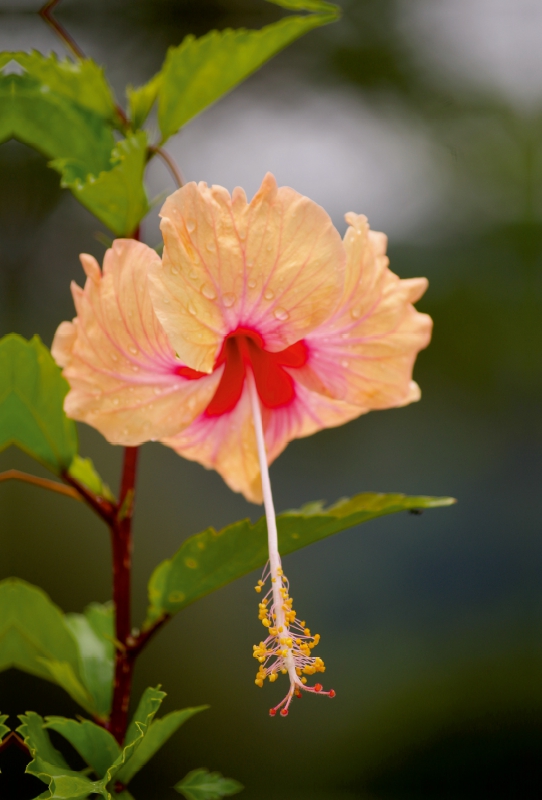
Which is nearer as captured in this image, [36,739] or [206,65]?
[36,739]

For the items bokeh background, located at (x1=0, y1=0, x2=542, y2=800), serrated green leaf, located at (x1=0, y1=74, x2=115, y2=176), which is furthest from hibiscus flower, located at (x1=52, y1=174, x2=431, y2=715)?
bokeh background, located at (x1=0, y1=0, x2=542, y2=800)

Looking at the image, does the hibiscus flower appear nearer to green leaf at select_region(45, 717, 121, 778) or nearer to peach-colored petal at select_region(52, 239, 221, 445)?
peach-colored petal at select_region(52, 239, 221, 445)

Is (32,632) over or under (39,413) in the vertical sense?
under

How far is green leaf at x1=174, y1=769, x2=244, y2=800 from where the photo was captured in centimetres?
63

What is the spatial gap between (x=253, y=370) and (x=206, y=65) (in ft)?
0.96

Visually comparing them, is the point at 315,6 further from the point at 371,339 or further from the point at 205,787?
the point at 205,787

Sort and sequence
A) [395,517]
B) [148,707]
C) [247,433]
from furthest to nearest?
[395,517]
[247,433]
[148,707]

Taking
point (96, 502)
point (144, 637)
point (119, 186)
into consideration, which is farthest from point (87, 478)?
point (119, 186)

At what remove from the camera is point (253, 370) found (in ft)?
2.26

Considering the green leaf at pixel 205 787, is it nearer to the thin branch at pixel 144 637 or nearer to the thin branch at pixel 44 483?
the thin branch at pixel 144 637

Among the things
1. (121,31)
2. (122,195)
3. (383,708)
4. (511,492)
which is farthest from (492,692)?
(121,31)

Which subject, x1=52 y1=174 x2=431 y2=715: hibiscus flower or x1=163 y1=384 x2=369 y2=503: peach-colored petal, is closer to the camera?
x1=52 y1=174 x2=431 y2=715: hibiscus flower

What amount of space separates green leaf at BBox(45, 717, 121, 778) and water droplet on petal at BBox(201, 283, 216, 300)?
1.15 ft

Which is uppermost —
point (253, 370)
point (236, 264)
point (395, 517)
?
point (236, 264)
